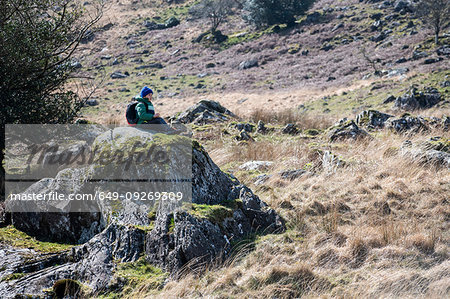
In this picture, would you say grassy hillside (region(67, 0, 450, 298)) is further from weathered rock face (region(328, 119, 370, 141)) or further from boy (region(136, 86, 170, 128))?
boy (region(136, 86, 170, 128))

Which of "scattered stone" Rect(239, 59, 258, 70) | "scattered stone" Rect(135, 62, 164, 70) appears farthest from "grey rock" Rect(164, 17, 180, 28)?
"scattered stone" Rect(239, 59, 258, 70)

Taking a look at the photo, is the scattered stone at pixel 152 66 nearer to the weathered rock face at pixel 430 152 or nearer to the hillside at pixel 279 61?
the hillside at pixel 279 61

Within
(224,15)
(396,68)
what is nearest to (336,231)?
(396,68)

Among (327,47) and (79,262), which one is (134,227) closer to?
(79,262)

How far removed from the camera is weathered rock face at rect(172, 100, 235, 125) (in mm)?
14695

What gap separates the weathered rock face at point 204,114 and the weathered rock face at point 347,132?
16.8ft

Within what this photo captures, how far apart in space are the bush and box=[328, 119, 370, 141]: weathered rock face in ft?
162

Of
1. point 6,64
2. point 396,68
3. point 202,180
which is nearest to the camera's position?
point 202,180

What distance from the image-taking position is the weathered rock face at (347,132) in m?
10.7

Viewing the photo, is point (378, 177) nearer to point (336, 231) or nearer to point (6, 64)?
point (336, 231)

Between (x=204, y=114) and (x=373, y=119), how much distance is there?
6.42 m

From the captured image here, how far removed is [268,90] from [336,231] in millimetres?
33377

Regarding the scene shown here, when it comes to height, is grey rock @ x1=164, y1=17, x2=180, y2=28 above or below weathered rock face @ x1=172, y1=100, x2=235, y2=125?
above

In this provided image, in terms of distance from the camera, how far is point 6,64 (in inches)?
318
